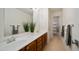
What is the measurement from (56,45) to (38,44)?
273mm

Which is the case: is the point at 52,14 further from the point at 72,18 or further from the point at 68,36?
the point at 68,36

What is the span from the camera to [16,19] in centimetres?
169

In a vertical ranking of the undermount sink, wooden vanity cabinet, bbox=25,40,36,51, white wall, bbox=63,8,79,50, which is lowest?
wooden vanity cabinet, bbox=25,40,36,51

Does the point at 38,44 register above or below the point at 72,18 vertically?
below

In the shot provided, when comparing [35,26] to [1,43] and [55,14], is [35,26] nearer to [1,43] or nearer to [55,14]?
[55,14]

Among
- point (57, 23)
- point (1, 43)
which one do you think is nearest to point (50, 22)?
point (57, 23)

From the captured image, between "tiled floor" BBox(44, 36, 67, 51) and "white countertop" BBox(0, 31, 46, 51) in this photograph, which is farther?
"tiled floor" BBox(44, 36, 67, 51)

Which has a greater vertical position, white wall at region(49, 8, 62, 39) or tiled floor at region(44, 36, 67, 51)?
white wall at region(49, 8, 62, 39)

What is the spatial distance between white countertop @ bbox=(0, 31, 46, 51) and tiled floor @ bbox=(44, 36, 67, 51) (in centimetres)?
20

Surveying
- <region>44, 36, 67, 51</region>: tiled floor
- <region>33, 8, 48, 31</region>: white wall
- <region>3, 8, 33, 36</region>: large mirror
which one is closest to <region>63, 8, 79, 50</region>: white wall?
<region>44, 36, 67, 51</region>: tiled floor

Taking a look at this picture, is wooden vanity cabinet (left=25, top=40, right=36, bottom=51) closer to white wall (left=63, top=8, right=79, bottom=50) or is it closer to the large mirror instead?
the large mirror

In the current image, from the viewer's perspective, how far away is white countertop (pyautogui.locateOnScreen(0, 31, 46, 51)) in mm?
1616

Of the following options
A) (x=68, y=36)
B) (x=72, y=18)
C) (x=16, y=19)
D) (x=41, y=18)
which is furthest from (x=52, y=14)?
(x=16, y=19)
